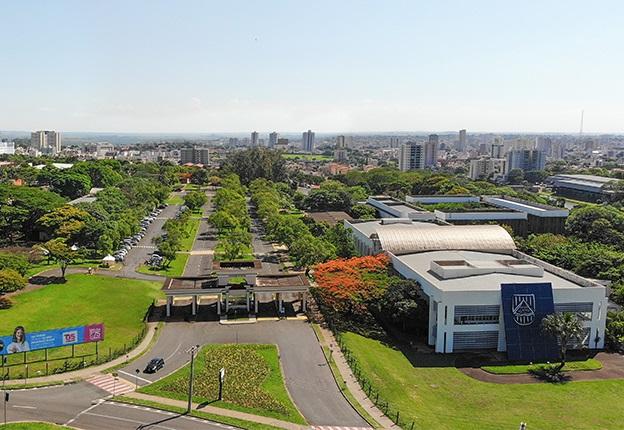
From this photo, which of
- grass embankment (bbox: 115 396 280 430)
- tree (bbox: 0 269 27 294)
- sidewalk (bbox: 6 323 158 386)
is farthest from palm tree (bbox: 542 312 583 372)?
tree (bbox: 0 269 27 294)

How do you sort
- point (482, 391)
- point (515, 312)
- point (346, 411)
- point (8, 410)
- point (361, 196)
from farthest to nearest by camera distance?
point (361, 196)
point (515, 312)
point (482, 391)
point (346, 411)
point (8, 410)

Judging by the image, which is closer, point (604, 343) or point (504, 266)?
point (604, 343)

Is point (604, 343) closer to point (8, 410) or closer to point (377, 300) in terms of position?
point (377, 300)

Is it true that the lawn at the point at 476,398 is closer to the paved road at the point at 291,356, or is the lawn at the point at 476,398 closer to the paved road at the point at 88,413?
the paved road at the point at 291,356

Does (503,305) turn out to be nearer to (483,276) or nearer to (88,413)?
(483,276)

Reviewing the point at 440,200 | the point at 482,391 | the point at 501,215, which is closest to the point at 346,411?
the point at 482,391

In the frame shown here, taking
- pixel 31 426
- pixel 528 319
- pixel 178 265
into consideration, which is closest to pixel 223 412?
pixel 31 426
